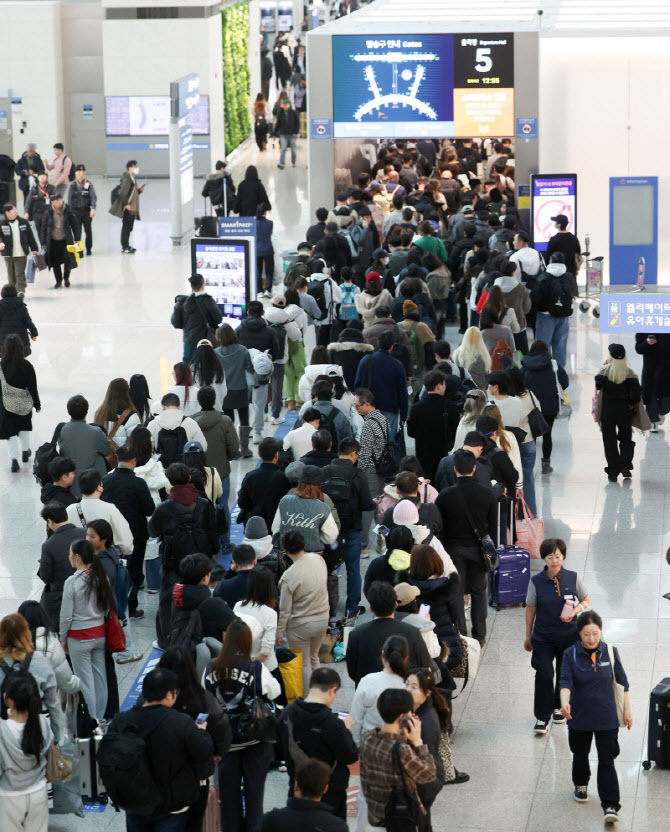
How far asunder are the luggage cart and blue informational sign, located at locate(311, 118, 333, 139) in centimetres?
400

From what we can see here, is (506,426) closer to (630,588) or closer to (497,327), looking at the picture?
(630,588)

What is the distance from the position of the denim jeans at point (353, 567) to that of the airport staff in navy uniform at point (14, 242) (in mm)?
9703

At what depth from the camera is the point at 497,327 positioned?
1355 centimetres

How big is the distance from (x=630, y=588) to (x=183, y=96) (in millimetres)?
15809

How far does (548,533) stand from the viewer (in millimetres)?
11742

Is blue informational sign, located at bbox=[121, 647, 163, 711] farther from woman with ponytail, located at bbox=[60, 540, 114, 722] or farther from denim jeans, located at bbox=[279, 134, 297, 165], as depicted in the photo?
denim jeans, located at bbox=[279, 134, 297, 165]

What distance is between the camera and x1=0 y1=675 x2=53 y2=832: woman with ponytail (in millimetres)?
6598

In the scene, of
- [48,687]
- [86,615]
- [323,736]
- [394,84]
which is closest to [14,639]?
[48,687]

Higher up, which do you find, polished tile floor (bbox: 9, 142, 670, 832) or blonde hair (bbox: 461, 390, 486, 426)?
blonde hair (bbox: 461, 390, 486, 426)

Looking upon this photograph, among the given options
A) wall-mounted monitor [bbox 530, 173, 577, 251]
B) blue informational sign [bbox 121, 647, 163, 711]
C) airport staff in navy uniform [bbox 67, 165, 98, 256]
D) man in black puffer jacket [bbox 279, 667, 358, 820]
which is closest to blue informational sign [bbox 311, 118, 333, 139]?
wall-mounted monitor [bbox 530, 173, 577, 251]

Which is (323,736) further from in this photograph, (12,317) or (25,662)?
(12,317)

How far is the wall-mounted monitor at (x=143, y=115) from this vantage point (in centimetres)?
3006

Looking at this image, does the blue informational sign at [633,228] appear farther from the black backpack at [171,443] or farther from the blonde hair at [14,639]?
the blonde hair at [14,639]

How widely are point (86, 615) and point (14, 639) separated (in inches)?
39.2
